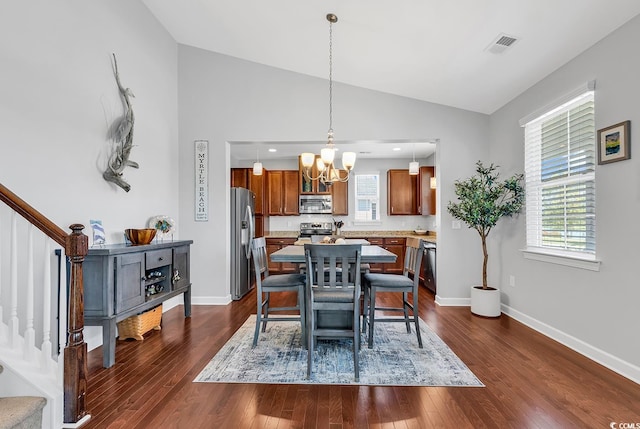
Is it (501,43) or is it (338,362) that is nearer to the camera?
(338,362)

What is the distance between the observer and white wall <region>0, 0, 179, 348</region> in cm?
222

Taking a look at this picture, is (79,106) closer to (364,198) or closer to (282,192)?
(282,192)

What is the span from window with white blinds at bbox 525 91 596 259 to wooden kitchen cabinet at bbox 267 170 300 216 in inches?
173

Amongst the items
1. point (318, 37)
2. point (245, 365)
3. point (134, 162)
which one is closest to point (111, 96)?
point (134, 162)

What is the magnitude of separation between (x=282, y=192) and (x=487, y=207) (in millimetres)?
4265

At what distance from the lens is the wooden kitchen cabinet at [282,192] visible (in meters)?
6.99

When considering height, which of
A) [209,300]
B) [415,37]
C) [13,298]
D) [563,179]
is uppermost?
[415,37]

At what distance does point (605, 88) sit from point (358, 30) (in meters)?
2.15

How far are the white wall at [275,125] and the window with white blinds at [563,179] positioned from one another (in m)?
0.89

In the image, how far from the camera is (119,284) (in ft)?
8.54

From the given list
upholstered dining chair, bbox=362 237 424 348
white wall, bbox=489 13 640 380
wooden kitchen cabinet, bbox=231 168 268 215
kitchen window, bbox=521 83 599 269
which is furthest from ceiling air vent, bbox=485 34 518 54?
wooden kitchen cabinet, bbox=231 168 268 215


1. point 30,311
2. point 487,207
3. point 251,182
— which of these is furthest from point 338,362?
point 251,182

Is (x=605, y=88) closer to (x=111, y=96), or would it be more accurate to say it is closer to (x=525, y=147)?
(x=525, y=147)

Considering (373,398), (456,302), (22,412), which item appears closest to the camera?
(22,412)
